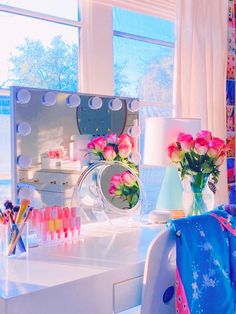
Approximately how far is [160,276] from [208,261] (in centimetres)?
14

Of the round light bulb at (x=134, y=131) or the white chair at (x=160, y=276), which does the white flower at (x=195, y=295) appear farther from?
the round light bulb at (x=134, y=131)

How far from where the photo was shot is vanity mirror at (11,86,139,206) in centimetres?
147

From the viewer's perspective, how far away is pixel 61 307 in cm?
96

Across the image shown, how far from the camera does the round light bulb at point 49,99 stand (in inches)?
60.5

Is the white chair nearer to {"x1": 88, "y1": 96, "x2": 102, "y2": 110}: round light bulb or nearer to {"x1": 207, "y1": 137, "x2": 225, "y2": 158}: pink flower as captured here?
{"x1": 207, "y1": 137, "x2": 225, "y2": 158}: pink flower

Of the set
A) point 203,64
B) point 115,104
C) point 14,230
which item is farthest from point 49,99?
point 203,64

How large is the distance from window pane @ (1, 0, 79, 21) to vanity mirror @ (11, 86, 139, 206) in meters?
0.37

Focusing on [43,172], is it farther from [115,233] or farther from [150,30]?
[150,30]

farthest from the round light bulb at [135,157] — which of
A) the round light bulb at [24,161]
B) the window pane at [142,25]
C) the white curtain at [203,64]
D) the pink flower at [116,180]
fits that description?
the window pane at [142,25]

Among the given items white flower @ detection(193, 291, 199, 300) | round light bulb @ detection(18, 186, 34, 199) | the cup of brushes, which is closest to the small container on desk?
the cup of brushes

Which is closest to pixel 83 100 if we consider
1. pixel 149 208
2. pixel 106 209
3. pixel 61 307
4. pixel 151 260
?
pixel 106 209

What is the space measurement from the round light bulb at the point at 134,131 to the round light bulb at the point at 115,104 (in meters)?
0.10

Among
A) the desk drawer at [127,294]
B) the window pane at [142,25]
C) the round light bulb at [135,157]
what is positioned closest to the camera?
the desk drawer at [127,294]

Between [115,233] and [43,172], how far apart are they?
324 mm
